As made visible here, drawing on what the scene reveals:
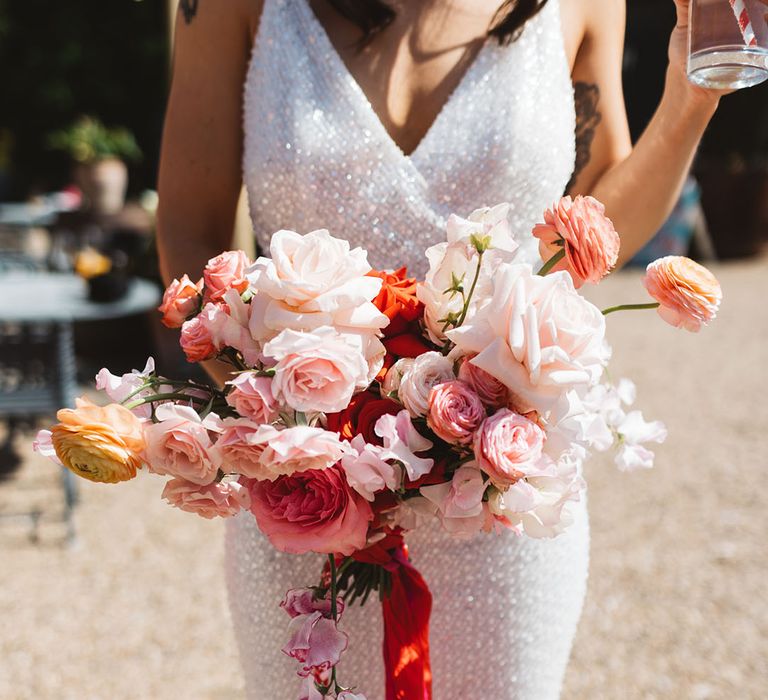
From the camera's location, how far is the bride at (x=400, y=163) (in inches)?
57.5

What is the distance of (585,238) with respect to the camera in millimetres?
913

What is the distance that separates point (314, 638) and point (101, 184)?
929 cm

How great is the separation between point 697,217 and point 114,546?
899cm

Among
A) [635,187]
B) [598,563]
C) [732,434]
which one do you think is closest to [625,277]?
[732,434]

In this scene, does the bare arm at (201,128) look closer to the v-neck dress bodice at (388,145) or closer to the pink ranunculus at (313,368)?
the v-neck dress bodice at (388,145)

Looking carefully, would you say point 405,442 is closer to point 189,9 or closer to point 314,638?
point 314,638

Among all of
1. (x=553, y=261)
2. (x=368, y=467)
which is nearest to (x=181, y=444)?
(x=368, y=467)

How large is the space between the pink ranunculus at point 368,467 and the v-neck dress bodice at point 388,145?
2.13 ft

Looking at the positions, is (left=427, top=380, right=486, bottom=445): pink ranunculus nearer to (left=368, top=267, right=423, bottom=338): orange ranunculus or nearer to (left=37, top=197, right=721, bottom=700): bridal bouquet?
(left=37, top=197, right=721, bottom=700): bridal bouquet

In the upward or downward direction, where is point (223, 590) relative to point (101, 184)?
upward

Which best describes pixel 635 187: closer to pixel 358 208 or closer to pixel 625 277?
pixel 358 208

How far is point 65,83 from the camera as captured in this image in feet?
52.2

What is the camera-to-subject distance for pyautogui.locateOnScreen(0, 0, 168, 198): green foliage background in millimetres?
15703

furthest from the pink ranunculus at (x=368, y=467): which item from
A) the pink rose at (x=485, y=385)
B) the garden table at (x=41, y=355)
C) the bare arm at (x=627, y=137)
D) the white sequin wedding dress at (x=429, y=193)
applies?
the garden table at (x=41, y=355)
